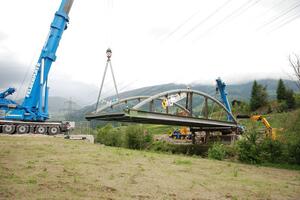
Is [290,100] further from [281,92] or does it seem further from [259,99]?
[259,99]

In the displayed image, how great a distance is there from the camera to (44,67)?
28781 millimetres

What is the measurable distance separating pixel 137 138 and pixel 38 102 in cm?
1329

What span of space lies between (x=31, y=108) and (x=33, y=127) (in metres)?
1.99

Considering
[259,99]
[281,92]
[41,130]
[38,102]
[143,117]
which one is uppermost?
[281,92]

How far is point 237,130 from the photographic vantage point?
134 ft

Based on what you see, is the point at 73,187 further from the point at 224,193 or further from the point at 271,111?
the point at 271,111

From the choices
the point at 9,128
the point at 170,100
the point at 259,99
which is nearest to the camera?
the point at 9,128

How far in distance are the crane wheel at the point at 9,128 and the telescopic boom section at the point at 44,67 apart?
1898 millimetres

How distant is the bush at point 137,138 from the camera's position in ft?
118

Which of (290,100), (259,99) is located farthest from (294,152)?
(259,99)

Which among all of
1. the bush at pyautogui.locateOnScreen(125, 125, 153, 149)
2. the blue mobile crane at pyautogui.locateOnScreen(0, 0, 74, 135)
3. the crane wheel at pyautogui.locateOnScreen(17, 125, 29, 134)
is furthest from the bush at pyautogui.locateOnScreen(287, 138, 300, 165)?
the crane wheel at pyautogui.locateOnScreen(17, 125, 29, 134)

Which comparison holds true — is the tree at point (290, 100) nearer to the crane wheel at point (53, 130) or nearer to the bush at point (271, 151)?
the bush at point (271, 151)

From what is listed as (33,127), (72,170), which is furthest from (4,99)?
(72,170)

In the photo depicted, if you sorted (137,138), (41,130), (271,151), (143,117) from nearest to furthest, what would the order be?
(271,151), (143,117), (41,130), (137,138)
